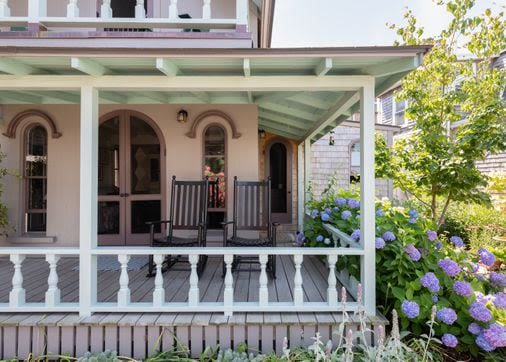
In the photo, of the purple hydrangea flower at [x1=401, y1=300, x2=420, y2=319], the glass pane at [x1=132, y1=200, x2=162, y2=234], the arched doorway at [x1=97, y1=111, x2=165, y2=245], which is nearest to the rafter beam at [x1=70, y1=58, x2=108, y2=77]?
the arched doorway at [x1=97, y1=111, x2=165, y2=245]

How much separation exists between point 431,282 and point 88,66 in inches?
131

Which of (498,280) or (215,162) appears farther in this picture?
(215,162)

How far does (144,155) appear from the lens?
4.84 metres

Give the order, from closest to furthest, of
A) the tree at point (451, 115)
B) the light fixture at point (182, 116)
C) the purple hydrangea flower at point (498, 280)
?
the purple hydrangea flower at point (498, 280)
the tree at point (451, 115)
the light fixture at point (182, 116)

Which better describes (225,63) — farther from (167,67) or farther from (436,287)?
(436,287)

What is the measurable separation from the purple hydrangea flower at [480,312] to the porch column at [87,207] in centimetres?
313

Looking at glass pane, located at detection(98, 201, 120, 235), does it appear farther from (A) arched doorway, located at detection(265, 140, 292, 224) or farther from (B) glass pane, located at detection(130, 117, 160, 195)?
(A) arched doorway, located at detection(265, 140, 292, 224)

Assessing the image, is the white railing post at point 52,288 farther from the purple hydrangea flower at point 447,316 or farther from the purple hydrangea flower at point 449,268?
the purple hydrangea flower at point 449,268

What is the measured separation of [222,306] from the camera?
A: 268 cm

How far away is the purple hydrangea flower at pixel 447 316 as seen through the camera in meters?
2.49

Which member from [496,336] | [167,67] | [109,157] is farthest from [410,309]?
[109,157]

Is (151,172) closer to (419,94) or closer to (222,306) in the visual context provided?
(222,306)

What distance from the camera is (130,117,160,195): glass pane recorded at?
15.9 feet

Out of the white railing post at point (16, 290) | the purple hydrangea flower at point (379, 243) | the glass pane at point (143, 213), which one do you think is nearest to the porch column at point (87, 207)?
the white railing post at point (16, 290)
